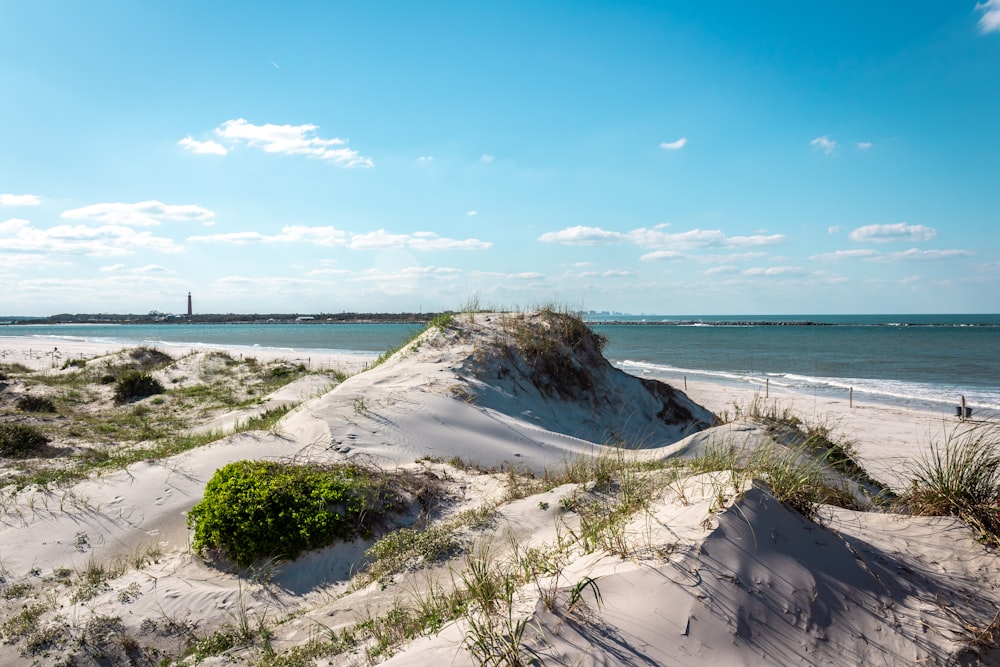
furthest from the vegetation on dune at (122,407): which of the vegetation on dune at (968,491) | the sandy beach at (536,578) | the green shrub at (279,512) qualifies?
the vegetation on dune at (968,491)

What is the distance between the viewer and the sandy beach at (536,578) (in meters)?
3.44

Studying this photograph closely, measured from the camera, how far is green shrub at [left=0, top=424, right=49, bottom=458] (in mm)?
9492

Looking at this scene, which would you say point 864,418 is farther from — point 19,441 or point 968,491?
point 19,441

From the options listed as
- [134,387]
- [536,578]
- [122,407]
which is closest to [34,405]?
[122,407]

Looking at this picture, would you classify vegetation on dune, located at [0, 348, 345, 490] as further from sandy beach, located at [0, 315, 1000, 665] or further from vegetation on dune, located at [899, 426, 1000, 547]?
vegetation on dune, located at [899, 426, 1000, 547]

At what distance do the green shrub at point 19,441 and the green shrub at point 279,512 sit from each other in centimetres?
522

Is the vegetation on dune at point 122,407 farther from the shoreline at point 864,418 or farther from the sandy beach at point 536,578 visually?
the shoreline at point 864,418

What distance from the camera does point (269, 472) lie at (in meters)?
6.73

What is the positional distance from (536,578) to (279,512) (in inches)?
134

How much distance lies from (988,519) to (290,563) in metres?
6.36

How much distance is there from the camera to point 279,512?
604cm

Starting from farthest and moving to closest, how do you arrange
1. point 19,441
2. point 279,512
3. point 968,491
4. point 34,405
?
point 34,405 → point 19,441 → point 279,512 → point 968,491

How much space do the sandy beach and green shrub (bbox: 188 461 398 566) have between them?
0.19 meters

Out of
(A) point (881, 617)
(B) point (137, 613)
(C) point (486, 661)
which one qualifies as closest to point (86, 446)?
(B) point (137, 613)
